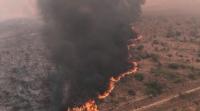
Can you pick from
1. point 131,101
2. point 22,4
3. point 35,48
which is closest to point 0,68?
point 35,48

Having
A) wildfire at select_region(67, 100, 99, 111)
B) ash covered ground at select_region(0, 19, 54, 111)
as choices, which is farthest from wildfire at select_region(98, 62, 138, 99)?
ash covered ground at select_region(0, 19, 54, 111)

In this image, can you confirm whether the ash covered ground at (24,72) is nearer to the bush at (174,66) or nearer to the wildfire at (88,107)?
the wildfire at (88,107)

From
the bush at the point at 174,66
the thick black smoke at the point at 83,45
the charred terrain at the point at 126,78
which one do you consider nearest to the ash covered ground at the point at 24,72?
the charred terrain at the point at 126,78

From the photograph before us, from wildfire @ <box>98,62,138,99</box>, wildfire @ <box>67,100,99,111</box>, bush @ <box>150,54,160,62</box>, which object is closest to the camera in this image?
wildfire @ <box>67,100,99,111</box>

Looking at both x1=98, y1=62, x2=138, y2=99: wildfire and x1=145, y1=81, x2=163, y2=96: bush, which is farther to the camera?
x1=145, y1=81, x2=163, y2=96: bush

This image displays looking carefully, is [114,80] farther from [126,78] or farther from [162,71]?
[162,71]

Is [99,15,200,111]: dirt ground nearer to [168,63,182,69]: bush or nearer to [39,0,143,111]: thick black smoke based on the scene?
[168,63,182,69]: bush


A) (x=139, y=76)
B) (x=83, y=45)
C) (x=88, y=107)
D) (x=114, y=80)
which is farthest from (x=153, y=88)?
(x=83, y=45)
